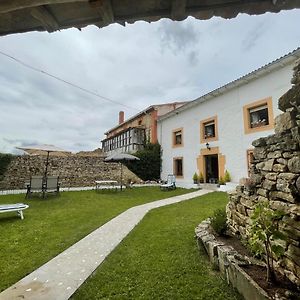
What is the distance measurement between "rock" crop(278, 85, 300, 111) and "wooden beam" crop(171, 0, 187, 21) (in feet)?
6.31

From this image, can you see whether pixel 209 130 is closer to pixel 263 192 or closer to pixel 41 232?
pixel 263 192

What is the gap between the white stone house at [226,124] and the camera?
34.8 ft

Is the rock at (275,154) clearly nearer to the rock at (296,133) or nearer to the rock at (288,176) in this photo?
the rock at (288,176)

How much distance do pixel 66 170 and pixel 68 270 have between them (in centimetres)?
1380

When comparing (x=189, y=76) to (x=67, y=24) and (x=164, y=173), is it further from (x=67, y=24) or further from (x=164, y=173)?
(x=67, y=24)

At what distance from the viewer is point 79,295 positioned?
105 inches

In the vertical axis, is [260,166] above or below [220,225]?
above

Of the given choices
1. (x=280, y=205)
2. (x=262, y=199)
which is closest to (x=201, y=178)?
(x=262, y=199)

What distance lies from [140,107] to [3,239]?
20186 millimetres

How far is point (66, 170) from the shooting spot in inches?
635

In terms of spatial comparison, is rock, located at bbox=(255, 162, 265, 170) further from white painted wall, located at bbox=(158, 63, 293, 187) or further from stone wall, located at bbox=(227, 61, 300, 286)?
white painted wall, located at bbox=(158, 63, 293, 187)

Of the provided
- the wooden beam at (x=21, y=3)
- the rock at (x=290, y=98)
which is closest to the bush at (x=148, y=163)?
the rock at (x=290, y=98)

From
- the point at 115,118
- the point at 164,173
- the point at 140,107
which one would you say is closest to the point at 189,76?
the point at 140,107

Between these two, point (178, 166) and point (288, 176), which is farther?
point (178, 166)
